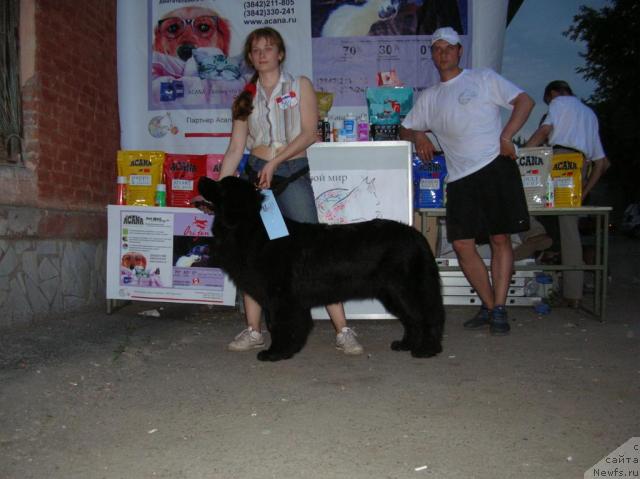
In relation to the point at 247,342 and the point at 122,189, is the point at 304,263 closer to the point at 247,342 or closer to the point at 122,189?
the point at 247,342

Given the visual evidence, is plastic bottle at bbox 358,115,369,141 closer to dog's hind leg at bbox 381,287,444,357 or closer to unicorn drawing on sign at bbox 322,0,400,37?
unicorn drawing on sign at bbox 322,0,400,37

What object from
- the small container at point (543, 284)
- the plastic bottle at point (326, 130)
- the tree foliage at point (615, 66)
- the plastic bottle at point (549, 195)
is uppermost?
the tree foliage at point (615, 66)

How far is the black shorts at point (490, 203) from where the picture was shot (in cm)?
408

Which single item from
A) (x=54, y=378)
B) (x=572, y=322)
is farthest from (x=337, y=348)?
(x=572, y=322)

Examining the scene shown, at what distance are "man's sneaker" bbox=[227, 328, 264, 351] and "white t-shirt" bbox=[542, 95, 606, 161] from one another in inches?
133

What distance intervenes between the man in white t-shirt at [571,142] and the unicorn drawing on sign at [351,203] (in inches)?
73.2

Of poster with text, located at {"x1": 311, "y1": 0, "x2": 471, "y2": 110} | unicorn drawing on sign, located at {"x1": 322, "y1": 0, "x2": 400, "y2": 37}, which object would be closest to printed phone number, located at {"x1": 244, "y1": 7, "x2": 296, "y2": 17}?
poster with text, located at {"x1": 311, "y1": 0, "x2": 471, "y2": 110}

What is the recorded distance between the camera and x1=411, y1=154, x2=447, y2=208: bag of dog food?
498cm

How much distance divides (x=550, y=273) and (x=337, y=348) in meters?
2.80

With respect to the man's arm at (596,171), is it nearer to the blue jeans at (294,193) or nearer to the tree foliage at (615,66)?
the blue jeans at (294,193)

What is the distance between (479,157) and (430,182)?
0.87 m

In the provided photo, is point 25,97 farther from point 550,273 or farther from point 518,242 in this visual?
point 550,273

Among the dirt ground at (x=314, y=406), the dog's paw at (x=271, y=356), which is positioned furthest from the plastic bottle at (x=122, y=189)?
the dog's paw at (x=271, y=356)

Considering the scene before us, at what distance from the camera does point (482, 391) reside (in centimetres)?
287
